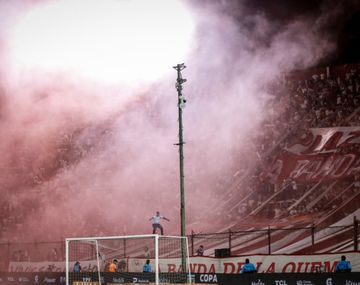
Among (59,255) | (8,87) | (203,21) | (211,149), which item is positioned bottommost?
(59,255)

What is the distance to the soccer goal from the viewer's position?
80.5ft

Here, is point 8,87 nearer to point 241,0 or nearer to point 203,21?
point 203,21

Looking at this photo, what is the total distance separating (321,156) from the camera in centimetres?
3328

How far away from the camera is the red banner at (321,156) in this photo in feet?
106

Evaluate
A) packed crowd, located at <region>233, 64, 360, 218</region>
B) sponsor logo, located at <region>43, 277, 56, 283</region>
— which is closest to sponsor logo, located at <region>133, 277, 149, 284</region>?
sponsor logo, located at <region>43, 277, 56, 283</region>

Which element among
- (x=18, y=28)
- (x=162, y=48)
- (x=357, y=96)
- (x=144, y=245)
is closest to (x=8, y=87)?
(x=18, y=28)

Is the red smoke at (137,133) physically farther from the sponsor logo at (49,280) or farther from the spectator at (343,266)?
the spectator at (343,266)

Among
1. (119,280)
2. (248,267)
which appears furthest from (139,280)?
(248,267)

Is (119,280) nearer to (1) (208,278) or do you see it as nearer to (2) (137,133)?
(1) (208,278)

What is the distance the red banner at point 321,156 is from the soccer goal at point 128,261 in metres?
7.59

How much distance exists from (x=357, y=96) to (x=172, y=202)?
535 inches

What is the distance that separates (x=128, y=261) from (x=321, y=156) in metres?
12.0

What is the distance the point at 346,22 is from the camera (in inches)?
1416

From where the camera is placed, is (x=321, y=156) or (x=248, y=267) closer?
(x=248, y=267)
